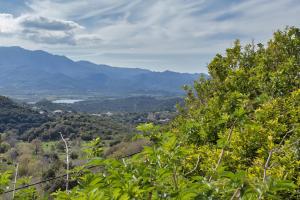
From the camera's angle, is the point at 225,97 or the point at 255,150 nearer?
the point at 255,150

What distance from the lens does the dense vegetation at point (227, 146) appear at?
2.64 meters

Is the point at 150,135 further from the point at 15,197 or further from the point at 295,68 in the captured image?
the point at 295,68

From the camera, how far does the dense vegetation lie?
8.68ft

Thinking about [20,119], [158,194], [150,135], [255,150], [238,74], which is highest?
[238,74]

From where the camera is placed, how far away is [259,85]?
32.4ft

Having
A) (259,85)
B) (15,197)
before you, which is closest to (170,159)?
(15,197)

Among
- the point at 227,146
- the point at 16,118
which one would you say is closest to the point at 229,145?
the point at 227,146

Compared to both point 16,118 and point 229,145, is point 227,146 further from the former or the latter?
point 16,118

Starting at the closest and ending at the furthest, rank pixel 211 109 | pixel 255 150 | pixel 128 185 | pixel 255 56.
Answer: pixel 128 185 < pixel 255 150 < pixel 211 109 < pixel 255 56

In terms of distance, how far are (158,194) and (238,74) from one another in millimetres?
8340

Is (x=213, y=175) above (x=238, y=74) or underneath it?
underneath

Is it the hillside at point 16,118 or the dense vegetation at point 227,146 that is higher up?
the dense vegetation at point 227,146

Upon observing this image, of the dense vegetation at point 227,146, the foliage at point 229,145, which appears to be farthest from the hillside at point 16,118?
the dense vegetation at point 227,146

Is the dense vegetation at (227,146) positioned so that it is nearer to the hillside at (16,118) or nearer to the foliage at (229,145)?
the foliage at (229,145)
